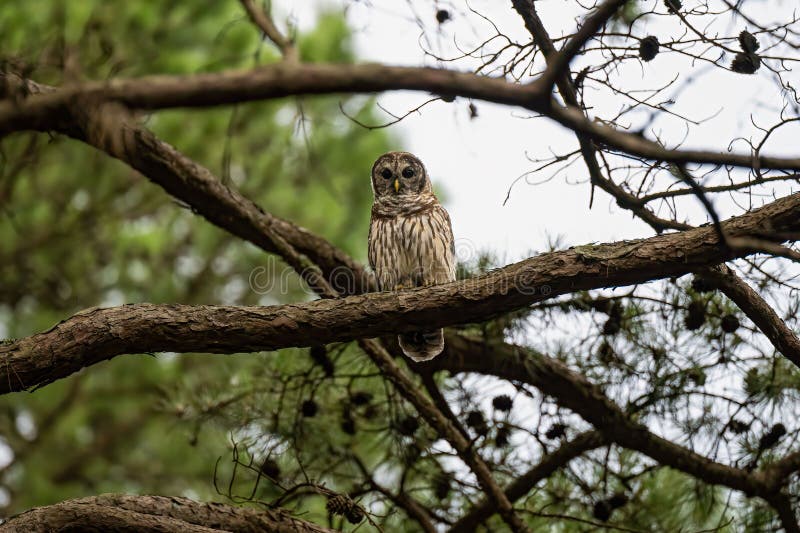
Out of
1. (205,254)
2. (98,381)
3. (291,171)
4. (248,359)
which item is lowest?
(248,359)

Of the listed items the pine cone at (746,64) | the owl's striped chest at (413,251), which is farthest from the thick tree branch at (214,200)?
the pine cone at (746,64)

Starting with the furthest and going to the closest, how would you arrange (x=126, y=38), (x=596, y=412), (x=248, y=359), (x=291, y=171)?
(x=291, y=171) < (x=126, y=38) < (x=248, y=359) < (x=596, y=412)

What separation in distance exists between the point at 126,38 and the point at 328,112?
184 centimetres

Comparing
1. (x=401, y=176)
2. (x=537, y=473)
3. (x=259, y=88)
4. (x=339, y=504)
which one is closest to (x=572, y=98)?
(x=259, y=88)

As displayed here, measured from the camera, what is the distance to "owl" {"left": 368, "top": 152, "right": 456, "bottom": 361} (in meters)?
4.40

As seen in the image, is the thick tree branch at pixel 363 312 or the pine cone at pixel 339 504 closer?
the thick tree branch at pixel 363 312

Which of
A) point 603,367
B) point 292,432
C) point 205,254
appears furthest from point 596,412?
point 205,254

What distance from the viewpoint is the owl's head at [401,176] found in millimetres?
4770

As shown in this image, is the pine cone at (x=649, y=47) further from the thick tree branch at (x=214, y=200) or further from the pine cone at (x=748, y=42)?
the thick tree branch at (x=214, y=200)

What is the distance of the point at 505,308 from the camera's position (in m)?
2.82

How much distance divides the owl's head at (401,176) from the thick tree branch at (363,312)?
196 cm

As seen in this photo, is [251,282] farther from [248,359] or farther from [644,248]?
[644,248]

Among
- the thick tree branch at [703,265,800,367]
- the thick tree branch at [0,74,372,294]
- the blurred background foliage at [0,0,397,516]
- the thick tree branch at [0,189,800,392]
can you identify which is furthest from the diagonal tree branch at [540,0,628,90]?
the blurred background foliage at [0,0,397,516]

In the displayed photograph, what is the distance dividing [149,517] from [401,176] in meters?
2.56
